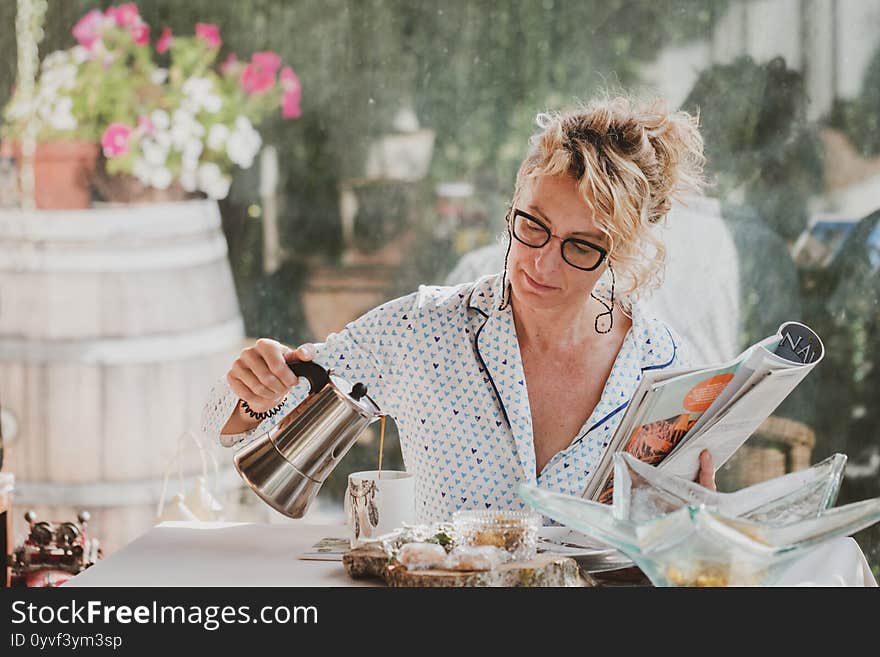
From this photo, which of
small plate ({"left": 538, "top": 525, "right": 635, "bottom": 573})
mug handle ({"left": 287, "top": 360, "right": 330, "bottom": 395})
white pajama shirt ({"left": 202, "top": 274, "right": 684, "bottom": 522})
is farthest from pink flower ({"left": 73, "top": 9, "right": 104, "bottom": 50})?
small plate ({"left": 538, "top": 525, "right": 635, "bottom": 573})

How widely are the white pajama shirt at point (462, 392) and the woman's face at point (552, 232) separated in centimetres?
14

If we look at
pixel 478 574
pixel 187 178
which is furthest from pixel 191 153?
pixel 478 574

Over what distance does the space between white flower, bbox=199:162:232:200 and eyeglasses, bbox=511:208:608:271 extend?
1377 mm

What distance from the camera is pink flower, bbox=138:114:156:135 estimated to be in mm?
2875

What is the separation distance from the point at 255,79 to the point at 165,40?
0.26 metres

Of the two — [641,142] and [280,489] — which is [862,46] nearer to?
[641,142]

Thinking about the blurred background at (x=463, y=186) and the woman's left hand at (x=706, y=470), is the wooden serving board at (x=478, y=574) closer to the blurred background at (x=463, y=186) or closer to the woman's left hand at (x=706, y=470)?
A: the woman's left hand at (x=706, y=470)

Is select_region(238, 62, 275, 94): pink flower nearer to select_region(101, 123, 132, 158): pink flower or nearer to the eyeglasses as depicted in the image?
select_region(101, 123, 132, 158): pink flower

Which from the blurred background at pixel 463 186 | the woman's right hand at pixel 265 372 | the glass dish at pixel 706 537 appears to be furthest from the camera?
the blurred background at pixel 463 186

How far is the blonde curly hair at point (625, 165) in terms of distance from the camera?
1.72 meters

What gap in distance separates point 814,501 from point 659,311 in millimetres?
1644

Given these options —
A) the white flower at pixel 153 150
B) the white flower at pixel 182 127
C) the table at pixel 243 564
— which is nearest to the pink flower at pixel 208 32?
the white flower at pixel 182 127
